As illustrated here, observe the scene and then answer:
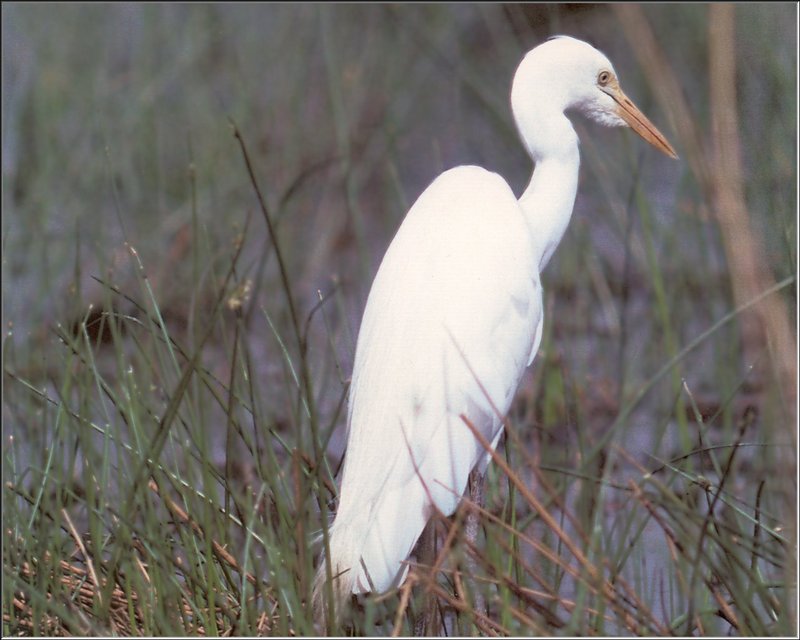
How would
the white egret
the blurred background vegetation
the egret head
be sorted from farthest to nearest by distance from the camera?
the blurred background vegetation
the egret head
the white egret

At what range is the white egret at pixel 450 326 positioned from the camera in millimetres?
1404

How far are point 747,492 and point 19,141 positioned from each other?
6.86 feet

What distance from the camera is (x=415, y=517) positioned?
141 cm

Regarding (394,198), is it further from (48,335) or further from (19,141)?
(19,141)

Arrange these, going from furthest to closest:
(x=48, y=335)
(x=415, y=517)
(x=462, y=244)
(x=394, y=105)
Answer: (x=394, y=105), (x=48, y=335), (x=462, y=244), (x=415, y=517)

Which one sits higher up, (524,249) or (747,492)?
(524,249)

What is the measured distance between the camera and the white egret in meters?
1.40

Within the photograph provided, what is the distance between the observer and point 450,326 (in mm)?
1486

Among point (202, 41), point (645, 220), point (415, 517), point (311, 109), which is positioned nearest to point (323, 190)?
point (311, 109)

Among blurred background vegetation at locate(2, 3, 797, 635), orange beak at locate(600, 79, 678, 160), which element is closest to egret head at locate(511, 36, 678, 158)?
orange beak at locate(600, 79, 678, 160)

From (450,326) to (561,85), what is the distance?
1.24ft

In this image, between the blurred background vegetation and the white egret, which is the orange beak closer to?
the white egret

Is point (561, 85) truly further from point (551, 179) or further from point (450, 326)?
point (450, 326)

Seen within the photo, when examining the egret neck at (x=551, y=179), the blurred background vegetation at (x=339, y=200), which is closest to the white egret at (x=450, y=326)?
the egret neck at (x=551, y=179)
